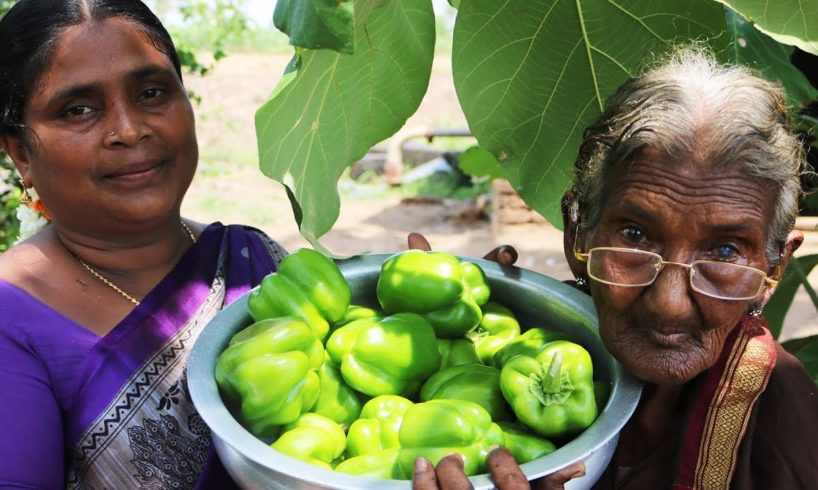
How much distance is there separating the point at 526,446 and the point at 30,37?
1.18m

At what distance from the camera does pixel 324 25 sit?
1.08 meters

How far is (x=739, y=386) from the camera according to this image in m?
1.40

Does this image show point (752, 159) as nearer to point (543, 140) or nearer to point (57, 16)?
point (543, 140)

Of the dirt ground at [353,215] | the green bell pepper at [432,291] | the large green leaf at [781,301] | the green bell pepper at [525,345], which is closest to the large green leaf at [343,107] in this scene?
the green bell pepper at [432,291]

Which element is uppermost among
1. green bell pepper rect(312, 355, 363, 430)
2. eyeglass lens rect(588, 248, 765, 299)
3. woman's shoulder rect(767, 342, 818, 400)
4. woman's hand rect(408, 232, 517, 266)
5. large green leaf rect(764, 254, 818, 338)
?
eyeglass lens rect(588, 248, 765, 299)

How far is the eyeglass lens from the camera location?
4.16 feet

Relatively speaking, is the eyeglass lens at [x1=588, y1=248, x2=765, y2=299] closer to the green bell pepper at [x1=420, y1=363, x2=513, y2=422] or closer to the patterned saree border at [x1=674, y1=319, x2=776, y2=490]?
the patterned saree border at [x1=674, y1=319, x2=776, y2=490]

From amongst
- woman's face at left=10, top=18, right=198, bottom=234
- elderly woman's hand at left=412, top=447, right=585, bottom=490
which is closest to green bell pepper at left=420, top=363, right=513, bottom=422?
elderly woman's hand at left=412, top=447, right=585, bottom=490

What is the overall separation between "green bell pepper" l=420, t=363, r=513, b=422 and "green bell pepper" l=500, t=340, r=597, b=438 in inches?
1.6

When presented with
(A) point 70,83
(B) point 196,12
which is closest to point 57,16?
(A) point 70,83

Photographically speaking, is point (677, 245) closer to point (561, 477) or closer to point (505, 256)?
point (561, 477)

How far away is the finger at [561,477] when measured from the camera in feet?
3.84

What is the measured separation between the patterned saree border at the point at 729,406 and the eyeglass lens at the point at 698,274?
0.47 ft

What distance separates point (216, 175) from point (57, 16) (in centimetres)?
742
